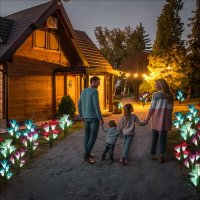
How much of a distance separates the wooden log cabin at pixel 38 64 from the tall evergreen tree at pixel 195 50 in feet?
44.6

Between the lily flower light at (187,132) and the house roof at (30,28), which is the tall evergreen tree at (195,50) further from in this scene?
the lily flower light at (187,132)

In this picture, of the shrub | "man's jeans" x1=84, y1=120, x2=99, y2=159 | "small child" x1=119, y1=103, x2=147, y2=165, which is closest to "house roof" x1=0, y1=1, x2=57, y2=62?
the shrub

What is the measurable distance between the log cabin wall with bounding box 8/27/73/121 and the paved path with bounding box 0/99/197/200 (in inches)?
279

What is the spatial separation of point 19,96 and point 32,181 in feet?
29.2

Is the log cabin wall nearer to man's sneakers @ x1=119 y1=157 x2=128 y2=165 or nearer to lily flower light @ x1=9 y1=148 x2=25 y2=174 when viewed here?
lily flower light @ x1=9 y1=148 x2=25 y2=174

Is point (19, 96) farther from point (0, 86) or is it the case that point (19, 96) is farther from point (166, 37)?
point (166, 37)

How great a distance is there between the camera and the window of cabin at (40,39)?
16.2 m

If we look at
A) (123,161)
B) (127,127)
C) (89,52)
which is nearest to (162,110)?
(127,127)

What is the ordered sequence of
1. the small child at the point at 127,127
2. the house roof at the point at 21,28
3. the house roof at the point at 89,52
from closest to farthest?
the small child at the point at 127,127
the house roof at the point at 21,28
the house roof at the point at 89,52

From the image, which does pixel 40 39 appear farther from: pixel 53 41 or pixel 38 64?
pixel 38 64

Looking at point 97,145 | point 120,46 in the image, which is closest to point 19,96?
point 97,145

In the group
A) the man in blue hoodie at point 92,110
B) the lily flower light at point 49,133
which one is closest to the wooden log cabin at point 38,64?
the lily flower light at point 49,133

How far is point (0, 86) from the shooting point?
48.2 feet

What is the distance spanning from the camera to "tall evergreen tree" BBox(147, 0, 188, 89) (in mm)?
27500
